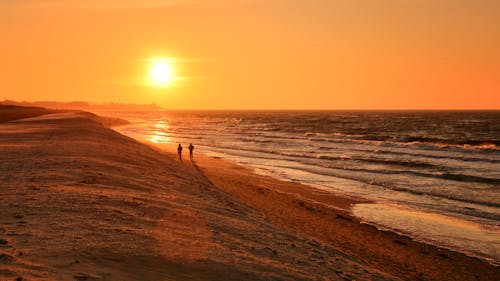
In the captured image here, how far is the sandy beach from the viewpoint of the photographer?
7082mm

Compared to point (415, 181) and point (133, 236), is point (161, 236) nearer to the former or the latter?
point (133, 236)

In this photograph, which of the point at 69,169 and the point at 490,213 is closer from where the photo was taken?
the point at 69,169

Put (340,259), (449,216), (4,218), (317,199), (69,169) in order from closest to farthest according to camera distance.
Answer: (4,218)
(340,259)
(69,169)
(449,216)
(317,199)

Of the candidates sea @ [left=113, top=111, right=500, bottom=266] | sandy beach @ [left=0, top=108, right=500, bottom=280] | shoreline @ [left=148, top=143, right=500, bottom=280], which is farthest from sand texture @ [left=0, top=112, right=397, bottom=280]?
sea @ [left=113, top=111, right=500, bottom=266]

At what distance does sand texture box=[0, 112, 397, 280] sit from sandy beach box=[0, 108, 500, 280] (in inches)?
0.9

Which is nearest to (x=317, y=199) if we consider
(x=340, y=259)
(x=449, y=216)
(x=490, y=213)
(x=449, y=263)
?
(x=449, y=216)

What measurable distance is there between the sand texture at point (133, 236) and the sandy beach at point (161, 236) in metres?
0.02

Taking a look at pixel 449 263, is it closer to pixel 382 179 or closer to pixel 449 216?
pixel 449 216

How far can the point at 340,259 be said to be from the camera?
10922 millimetres

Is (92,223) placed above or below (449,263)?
above

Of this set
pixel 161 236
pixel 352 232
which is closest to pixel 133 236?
pixel 161 236

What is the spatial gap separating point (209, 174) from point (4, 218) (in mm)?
19133

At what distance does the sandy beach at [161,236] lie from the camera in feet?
23.2

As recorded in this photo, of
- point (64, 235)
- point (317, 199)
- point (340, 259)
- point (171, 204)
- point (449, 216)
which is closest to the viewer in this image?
point (64, 235)
